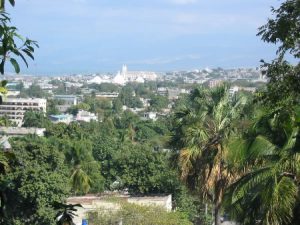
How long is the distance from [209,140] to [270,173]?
18.9 ft

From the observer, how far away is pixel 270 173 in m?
5.97

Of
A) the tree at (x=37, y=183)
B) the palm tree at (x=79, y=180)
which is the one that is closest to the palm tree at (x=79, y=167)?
the palm tree at (x=79, y=180)

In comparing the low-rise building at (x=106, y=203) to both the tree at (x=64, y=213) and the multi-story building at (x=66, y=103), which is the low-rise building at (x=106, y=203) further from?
the multi-story building at (x=66, y=103)

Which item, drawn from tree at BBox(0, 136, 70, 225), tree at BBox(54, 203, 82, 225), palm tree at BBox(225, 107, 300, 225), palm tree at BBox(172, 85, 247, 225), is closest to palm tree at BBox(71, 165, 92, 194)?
tree at BBox(0, 136, 70, 225)

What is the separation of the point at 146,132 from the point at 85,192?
37282 mm

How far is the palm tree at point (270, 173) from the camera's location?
18.4ft

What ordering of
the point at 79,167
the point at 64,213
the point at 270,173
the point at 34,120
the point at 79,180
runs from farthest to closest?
A: the point at 34,120 < the point at 79,167 < the point at 79,180 < the point at 270,173 < the point at 64,213

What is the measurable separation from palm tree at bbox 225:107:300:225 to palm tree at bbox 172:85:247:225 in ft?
14.1

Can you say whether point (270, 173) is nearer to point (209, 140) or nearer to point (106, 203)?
point (209, 140)

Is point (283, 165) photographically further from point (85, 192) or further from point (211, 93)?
point (85, 192)

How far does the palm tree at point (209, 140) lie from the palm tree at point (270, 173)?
14.1ft

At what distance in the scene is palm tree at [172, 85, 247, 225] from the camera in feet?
36.6

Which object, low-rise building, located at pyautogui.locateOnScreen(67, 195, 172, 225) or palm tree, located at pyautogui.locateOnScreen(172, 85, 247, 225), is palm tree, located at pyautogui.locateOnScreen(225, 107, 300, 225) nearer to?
palm tree, located at pyautogui.locateOnScreen(172, 85, 247, 225)

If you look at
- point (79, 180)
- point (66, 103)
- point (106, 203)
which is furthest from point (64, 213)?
point (66, 103)
